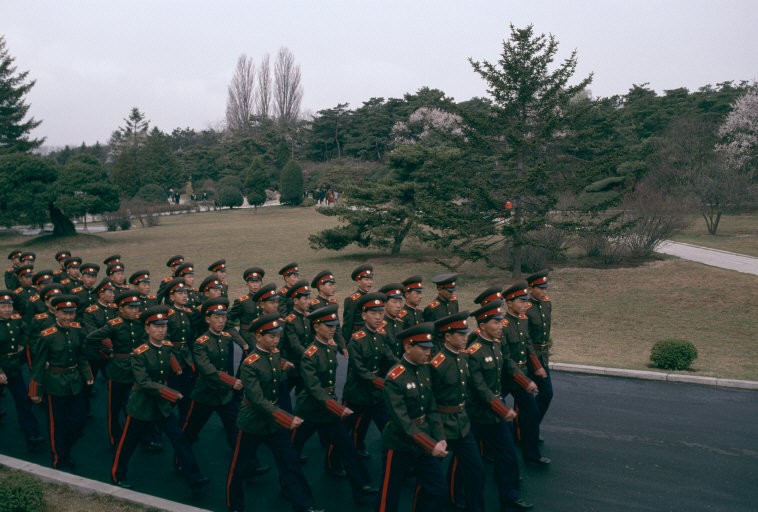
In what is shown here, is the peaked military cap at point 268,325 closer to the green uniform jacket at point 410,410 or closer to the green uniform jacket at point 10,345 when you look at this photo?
the green uniform jacket at point 410,410

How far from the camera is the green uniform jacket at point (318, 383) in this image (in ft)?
19.2

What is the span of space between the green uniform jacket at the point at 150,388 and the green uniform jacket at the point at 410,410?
7.32 feet

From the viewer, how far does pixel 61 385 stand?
271 inches

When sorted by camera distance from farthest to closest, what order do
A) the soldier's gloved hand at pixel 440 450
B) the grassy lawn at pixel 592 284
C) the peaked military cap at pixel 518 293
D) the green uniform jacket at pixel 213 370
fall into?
1. the grassy lawn at pixel 592 284
2. the peaked military cap at pixel 518 293
3. the green uniform jacket at pixel 213 370
4. the soldier's gloved hand at pixel 440 450

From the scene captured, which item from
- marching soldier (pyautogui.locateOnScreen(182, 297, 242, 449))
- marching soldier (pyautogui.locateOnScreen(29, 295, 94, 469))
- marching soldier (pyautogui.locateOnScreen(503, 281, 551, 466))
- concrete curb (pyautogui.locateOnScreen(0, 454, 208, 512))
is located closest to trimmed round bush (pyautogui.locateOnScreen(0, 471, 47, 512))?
A: concrete curb (pyautogui.locateOnScreen(0, 454, 208, 512))

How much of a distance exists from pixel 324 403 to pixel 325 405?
0.03 meters

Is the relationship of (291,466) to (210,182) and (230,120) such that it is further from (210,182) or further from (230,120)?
(230,120)

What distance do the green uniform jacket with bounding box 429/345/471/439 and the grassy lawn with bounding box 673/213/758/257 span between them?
67.9ft

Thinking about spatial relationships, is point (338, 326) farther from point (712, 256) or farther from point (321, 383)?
point (712, 256)

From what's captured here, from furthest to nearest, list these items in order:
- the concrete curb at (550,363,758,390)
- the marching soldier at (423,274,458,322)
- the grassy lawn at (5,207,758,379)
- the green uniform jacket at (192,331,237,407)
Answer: the grassy lawn at (5,207,758,379) → the concrete curb at (550,363,758,390) → the marching soldier at (423,274,458,322) → the green uniform jacket at (192,331,237,407)

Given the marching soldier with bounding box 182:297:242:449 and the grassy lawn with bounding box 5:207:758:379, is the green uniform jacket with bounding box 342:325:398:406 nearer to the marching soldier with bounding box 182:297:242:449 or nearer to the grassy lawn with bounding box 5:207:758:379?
Result: the marching soldier with bounding box 182:297:242:449

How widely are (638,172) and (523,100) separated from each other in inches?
862

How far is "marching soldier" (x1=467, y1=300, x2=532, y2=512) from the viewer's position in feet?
18.8

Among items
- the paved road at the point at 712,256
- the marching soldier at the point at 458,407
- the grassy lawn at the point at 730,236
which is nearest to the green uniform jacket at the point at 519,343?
the marching soldier at the point at 458,407
